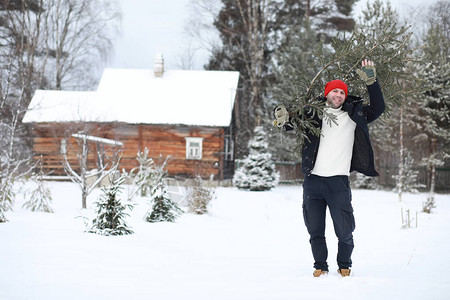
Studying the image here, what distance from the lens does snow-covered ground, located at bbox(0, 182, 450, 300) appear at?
3.34 meters

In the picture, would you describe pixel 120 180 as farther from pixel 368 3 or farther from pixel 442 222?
pixel 368 3

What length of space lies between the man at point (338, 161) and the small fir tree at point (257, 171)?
46.7ft

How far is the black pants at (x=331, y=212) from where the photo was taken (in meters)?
3.91

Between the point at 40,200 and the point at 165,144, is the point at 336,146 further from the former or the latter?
the point at 165,144

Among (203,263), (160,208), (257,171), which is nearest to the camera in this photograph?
(203,263)

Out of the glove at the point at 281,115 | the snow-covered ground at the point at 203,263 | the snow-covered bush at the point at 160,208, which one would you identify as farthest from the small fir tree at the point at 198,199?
the glove at the point at 281,115

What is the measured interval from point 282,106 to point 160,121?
16.9 meters

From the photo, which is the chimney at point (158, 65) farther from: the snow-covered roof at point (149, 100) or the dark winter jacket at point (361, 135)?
the dark winter jacket at point (361, 135)

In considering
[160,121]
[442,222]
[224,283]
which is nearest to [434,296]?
[224,283]

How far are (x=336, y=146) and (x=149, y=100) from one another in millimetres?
18362

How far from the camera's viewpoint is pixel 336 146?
3.99m

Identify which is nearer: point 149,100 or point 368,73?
point 368,73

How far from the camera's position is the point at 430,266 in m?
4.64

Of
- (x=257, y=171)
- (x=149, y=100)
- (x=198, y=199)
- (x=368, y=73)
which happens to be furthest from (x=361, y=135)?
(x=149, y=100)
